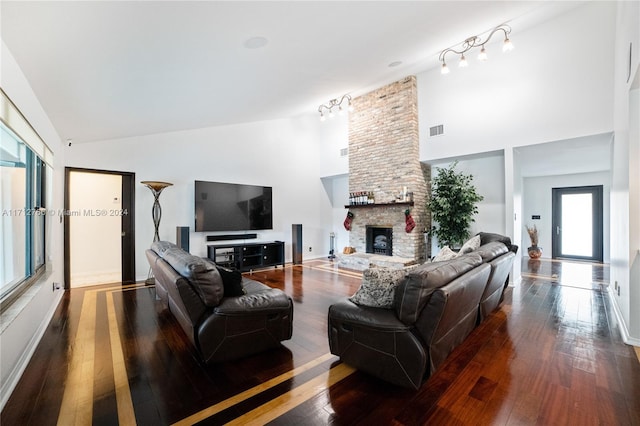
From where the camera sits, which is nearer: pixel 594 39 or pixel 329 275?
pixel 594 39

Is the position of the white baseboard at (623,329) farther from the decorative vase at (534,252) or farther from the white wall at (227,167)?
the white wall at (227,167)

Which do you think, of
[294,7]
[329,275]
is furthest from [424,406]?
[329,275]

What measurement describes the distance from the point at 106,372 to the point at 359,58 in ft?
14.8

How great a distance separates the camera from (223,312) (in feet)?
7.34

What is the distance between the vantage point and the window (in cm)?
228

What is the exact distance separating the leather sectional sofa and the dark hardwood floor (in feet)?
0.52

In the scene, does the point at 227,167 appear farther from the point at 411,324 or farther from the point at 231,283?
the point at 411,324

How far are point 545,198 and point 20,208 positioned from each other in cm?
1057

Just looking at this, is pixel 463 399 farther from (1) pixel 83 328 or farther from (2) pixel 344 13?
(1) pixel 83 328

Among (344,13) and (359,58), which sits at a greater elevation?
(359,58)

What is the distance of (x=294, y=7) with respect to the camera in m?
2.45

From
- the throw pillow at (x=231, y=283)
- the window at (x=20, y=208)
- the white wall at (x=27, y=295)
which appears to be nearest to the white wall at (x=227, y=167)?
the white wall at (x=27, y=295)

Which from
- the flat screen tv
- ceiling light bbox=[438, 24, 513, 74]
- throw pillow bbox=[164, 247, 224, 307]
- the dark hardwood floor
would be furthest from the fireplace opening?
throw pillow bbox=[164, 247, 224, 307]

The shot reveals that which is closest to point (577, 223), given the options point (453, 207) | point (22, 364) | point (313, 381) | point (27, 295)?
point (453, 207)
